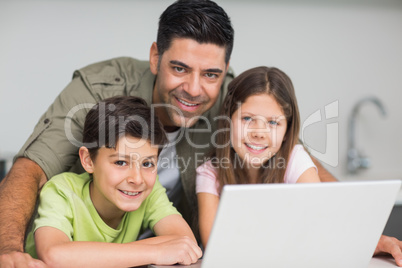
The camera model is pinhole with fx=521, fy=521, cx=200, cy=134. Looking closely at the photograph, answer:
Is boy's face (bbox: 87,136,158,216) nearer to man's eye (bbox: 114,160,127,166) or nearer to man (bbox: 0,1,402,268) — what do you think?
man's eye (bbox: 114,160,127,166)

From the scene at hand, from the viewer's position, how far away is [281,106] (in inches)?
66.0

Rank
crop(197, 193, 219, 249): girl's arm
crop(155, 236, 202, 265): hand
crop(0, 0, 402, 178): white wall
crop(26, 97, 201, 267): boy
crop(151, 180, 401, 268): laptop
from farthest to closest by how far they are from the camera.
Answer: crop(0, 0, 402, 178): white wall, crop(197, 193, 219, 249): girl's arm, crop(26, 97, 201, 267): boy, crop(155, 236, 202, 265): hand, crop(151, 180, 401, 268): laptop

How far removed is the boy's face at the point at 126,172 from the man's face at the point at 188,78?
357 mm

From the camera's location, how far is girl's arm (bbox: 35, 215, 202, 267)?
1.14 metres

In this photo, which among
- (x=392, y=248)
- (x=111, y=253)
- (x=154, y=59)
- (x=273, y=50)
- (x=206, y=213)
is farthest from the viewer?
(x=273, y=50)

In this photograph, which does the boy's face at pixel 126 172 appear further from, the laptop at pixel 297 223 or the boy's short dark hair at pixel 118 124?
the laptop at pixel 297 223

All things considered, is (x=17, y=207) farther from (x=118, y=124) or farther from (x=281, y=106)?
(x=281, y=106)

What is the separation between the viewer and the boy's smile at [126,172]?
4.53ft

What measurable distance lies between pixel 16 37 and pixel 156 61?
3.69 feet

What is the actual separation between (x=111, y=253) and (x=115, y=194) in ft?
0.89

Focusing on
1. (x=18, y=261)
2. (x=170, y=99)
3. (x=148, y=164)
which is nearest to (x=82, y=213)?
(x=148, y=164)

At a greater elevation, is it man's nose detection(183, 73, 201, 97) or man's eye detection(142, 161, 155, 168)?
man's nose detection(183, 73, 201, 97)

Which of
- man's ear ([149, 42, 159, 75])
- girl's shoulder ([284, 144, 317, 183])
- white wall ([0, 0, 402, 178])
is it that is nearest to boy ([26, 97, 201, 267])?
man's ear ([149, 42, 159, 75])

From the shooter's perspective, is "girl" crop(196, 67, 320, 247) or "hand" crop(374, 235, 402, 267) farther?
"girl" crop(196, 67, 320, 247)
